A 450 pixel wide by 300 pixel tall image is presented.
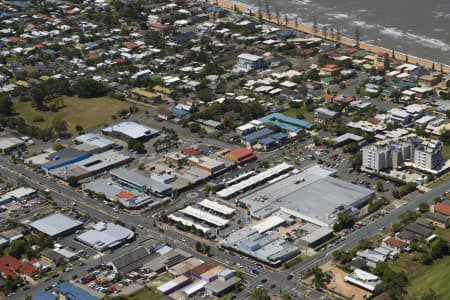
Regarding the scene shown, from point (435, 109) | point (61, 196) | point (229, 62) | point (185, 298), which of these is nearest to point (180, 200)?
point (61, 196)

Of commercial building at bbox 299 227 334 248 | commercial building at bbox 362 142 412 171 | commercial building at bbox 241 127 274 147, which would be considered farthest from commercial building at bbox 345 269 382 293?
commercial building at bbox 241 127 274 147

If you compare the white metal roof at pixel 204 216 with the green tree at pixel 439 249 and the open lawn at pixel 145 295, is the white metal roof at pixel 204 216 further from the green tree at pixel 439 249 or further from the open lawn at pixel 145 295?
the green tree at pixel 439 249

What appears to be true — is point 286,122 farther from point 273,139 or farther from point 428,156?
point 428,156

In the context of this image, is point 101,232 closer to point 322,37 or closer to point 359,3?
point 322,37

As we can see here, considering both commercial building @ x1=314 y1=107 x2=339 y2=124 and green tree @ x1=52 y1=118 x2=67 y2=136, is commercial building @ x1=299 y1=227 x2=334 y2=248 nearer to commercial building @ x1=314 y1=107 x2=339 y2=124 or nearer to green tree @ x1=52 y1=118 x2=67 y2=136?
commercial building @ x1=314 y1=107 x2=339 y2=124

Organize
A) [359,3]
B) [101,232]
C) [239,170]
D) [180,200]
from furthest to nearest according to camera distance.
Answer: [359,3], [239,170], [180,200], [101,232]
